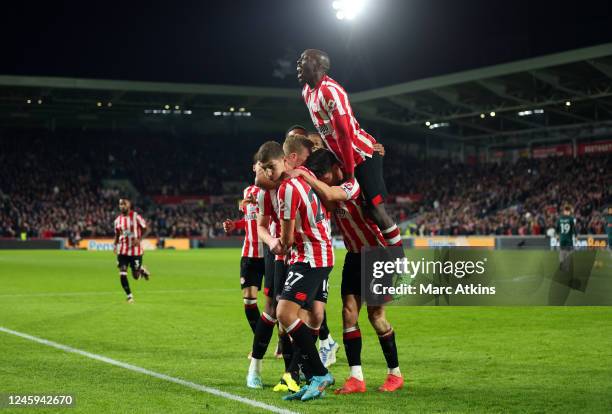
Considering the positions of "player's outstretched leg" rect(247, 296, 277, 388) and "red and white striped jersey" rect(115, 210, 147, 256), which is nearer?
"player's outstretched leg" rect(247, 296, 277, 388)

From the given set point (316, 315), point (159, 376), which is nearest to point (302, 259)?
point (316, 315)

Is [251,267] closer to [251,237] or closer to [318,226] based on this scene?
[251,237]

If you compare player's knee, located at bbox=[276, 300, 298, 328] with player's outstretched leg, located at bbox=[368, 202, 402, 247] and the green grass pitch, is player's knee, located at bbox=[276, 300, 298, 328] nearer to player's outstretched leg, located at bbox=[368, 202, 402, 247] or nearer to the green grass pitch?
the green grass pitch

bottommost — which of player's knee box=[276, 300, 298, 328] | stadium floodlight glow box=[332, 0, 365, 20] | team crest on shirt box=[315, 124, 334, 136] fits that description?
player's knee box=[276, 300, 298, 328]

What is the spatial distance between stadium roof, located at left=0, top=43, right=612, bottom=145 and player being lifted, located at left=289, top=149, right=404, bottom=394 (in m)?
35.5

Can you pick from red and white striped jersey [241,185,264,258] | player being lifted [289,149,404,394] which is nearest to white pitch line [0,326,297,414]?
player being lifted [289,149,404,394]

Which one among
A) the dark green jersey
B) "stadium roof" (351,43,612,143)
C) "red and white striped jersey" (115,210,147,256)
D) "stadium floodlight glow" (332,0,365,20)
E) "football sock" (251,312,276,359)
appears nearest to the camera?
"football sock" (251,312,276,359)

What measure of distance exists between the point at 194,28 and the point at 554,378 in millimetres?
58231

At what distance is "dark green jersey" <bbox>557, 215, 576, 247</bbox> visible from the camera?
21.6 m

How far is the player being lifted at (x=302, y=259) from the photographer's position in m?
6.79

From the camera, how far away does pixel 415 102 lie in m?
55.8

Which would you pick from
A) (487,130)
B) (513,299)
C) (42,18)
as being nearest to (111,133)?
(42,18)

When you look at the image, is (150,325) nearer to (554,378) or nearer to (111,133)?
(554,378)

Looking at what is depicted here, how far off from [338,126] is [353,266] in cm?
127
